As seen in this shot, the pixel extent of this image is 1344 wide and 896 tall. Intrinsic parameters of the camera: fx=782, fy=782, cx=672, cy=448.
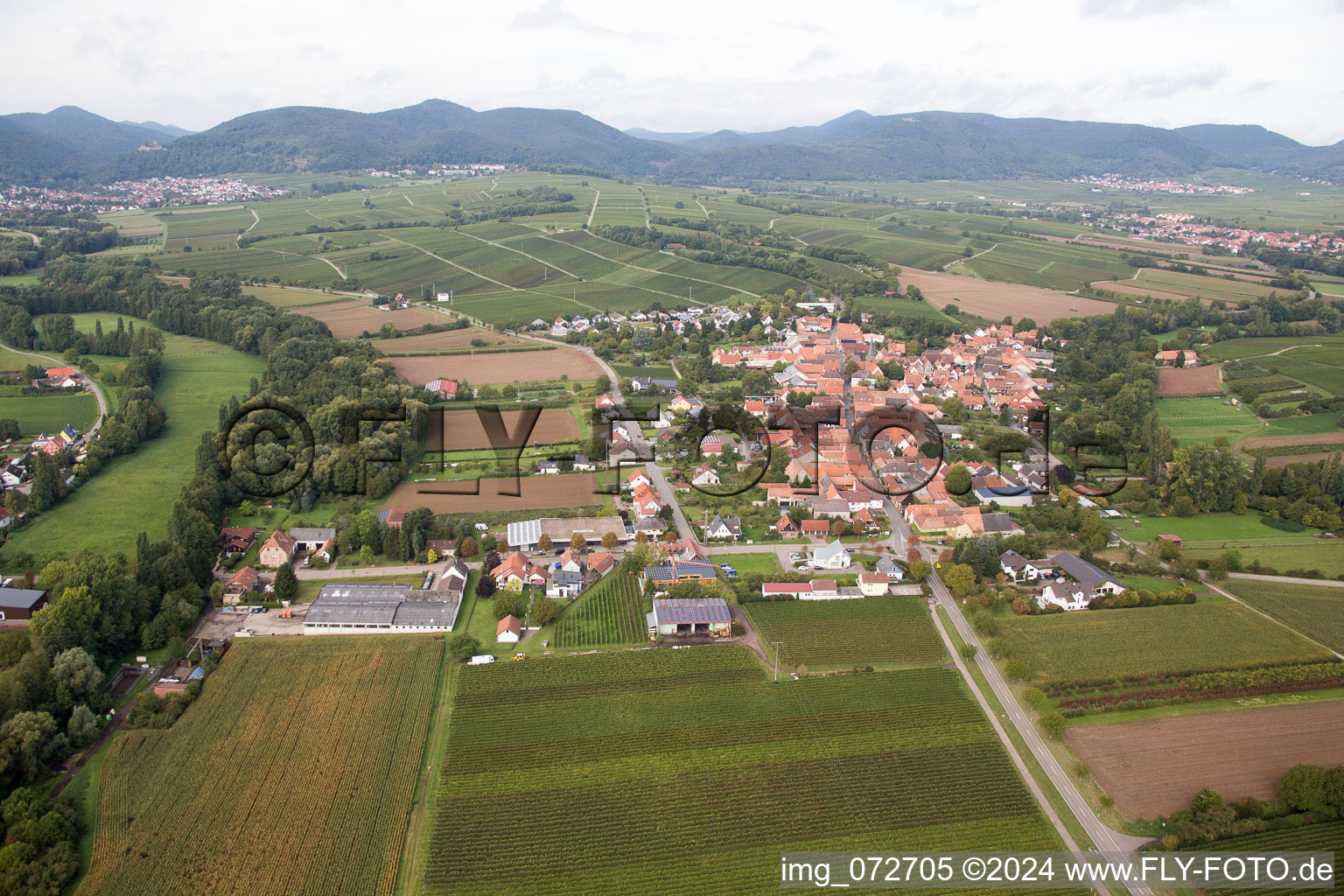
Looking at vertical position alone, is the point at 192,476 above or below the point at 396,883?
above

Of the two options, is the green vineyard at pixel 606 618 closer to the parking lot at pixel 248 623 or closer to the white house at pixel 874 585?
the white house at pixel 874 585

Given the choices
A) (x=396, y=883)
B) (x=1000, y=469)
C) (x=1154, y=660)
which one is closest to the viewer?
(x=396, y=883)

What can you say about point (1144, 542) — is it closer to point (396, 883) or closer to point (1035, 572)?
point (1035, 572)

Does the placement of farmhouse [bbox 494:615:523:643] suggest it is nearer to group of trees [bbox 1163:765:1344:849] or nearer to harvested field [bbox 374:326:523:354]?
A: group of trees [bbox 1163:765:1344:849]

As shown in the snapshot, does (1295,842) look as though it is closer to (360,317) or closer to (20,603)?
(20,603)

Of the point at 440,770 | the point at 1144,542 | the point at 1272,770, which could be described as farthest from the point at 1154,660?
the point at 440,770

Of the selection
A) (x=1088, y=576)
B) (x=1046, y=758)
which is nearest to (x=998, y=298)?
(x=1088, y=576)
